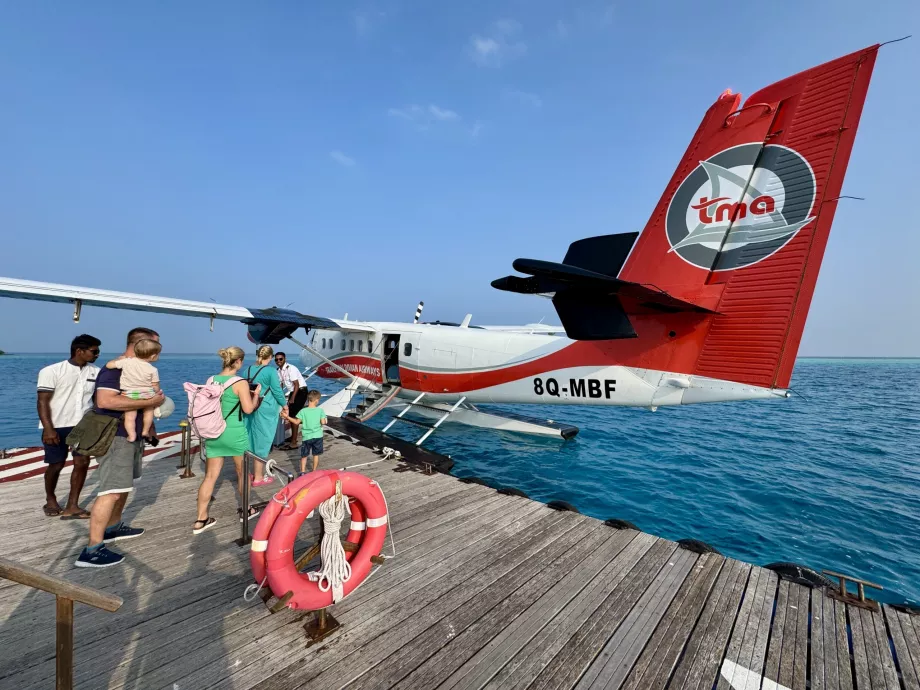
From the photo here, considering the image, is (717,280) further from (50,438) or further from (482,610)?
(50,438)

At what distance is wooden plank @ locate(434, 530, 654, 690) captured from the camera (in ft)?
8.70

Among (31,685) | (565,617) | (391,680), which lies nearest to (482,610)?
(565,617)

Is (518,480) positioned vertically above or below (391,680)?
below

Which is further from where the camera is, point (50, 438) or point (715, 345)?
point (715, 345)

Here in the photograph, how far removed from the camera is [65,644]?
5.54 feet

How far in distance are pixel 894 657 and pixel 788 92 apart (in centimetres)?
695

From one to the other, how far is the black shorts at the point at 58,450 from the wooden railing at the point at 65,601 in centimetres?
407

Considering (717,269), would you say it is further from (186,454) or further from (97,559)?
(186,454)

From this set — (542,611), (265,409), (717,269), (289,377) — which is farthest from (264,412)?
(717,269)

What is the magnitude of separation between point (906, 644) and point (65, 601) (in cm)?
581

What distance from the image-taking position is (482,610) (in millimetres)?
3279

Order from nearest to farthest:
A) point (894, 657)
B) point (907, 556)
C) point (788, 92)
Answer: point (894, 657) < point (788, 92) < point (907, 556)

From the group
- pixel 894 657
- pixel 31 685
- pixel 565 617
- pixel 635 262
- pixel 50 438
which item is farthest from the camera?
pixel 635 262

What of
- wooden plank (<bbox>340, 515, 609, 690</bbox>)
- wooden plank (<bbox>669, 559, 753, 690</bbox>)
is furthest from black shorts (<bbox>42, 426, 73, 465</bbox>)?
wooden plank (<bbox>669, 559, 753, 690</bbox>)
